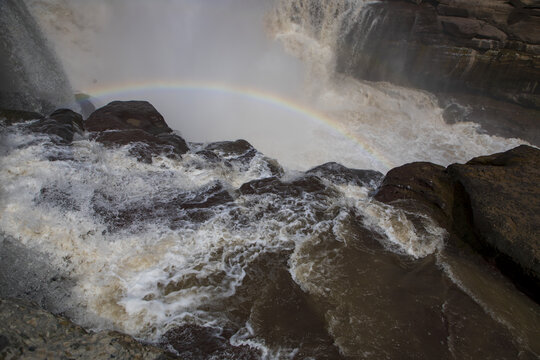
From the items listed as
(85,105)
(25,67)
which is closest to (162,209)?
(25,67)

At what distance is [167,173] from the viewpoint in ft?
17.0

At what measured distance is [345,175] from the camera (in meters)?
6.00

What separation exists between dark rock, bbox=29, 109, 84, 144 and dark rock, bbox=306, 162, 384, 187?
167 inches

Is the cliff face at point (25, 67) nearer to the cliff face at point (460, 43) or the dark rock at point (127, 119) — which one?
the dark rock at point (127, 119)

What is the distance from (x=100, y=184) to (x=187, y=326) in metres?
2.63

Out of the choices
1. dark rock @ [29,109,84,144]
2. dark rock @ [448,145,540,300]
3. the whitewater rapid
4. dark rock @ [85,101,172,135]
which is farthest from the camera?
the whitewater rapid

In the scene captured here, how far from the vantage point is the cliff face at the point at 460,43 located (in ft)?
37.6

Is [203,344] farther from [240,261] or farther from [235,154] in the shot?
[235,154]

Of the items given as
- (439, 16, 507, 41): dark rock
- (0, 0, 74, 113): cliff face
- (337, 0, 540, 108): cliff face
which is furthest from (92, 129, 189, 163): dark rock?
(439, 16, 507, 41): dark rock

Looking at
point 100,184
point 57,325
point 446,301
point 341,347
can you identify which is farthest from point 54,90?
point 446,301

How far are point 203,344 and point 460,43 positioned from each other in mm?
13186

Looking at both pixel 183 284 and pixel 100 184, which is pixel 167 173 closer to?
pixel 100 184

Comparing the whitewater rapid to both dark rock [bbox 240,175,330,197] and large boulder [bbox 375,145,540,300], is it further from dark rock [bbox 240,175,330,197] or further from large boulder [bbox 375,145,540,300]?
large boulder [bbox 375,145,540,300]

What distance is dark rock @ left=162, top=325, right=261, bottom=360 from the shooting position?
8.76 feet
